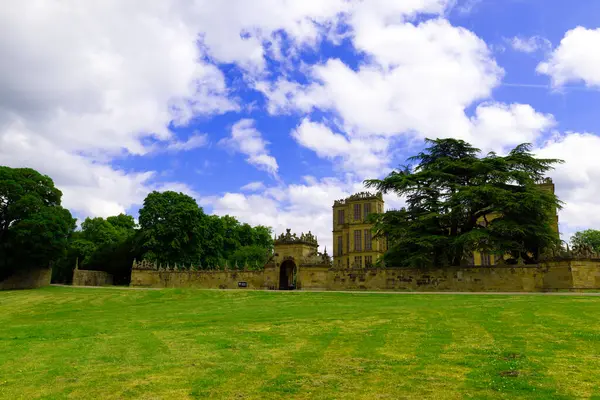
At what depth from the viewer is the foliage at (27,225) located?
Result: 136 ft

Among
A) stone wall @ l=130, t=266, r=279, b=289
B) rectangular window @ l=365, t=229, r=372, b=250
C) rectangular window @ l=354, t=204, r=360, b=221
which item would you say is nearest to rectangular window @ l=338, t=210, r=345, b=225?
rectangular window @ l=354, t=204, r=360, b=221

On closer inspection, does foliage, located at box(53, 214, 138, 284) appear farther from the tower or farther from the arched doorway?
the tower

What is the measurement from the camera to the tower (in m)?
63.2

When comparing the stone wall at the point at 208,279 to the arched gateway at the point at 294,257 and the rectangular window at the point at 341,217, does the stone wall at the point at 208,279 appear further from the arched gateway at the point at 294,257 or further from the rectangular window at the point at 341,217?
the rectangular window at the point at 341,217

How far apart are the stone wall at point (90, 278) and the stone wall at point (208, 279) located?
1270cm

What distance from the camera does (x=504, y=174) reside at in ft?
105

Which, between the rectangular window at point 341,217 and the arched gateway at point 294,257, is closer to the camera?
the arched gateway at point 294,257

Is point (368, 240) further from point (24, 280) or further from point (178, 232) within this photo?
point (24, 280)

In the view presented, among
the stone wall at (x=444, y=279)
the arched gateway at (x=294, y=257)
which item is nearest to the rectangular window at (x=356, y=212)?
the arched gateway at (x=294, y=257)

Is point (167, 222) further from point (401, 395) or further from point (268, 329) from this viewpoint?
point (401, 395)

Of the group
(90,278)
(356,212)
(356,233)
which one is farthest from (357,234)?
(90,278)

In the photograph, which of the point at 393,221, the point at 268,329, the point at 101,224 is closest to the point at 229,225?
the point at 101,224

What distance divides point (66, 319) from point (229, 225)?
166 ft

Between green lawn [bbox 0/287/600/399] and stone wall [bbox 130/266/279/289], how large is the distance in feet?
62.1
